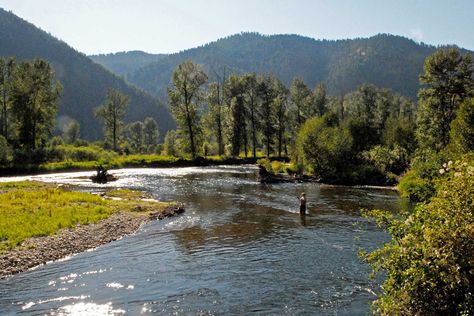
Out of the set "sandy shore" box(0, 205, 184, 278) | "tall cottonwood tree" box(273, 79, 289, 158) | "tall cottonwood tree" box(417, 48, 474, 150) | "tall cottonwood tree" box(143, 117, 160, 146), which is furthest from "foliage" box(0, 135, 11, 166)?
"tall cottonwood tree" box(143, 117, 160, 146)

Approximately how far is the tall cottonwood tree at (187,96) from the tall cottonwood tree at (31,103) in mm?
27485

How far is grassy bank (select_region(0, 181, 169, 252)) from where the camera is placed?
24.9 m

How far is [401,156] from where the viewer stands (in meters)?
64.9

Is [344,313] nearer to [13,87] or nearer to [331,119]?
[331,119]

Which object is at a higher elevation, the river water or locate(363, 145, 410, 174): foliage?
locate(363, 145, 410, 174): foliage

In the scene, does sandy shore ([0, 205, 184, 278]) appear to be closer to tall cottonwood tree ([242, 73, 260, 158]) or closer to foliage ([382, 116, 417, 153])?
foliage ([382, 116, 417, 153])

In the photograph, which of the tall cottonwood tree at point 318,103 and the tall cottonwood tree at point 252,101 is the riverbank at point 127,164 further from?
the tall cottonwood tree at point 318,103

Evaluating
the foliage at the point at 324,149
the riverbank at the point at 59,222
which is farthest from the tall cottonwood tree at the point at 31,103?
the foliage at the point at 324,149

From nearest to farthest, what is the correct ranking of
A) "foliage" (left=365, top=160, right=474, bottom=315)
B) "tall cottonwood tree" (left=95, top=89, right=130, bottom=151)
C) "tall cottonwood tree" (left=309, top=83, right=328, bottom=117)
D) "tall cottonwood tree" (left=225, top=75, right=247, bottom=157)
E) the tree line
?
"foliage" (left=365, top=160, right=474, bottom=315), the tree line, "tall cottonwood tree" (left=225, top=75, right=247, bottom=157), "tall cottonwood tree" (left=309, top=83, right=328, bottom=117), "tall cottonwood tree" (left=95, top=89, right=130, bottom=151)

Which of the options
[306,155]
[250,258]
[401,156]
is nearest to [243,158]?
[306,155]

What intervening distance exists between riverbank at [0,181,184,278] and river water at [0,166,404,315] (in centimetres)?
110

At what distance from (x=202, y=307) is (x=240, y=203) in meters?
25.5

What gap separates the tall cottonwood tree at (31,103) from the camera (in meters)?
82.4

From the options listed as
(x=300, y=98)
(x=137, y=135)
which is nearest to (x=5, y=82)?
(x=300, y=98)
